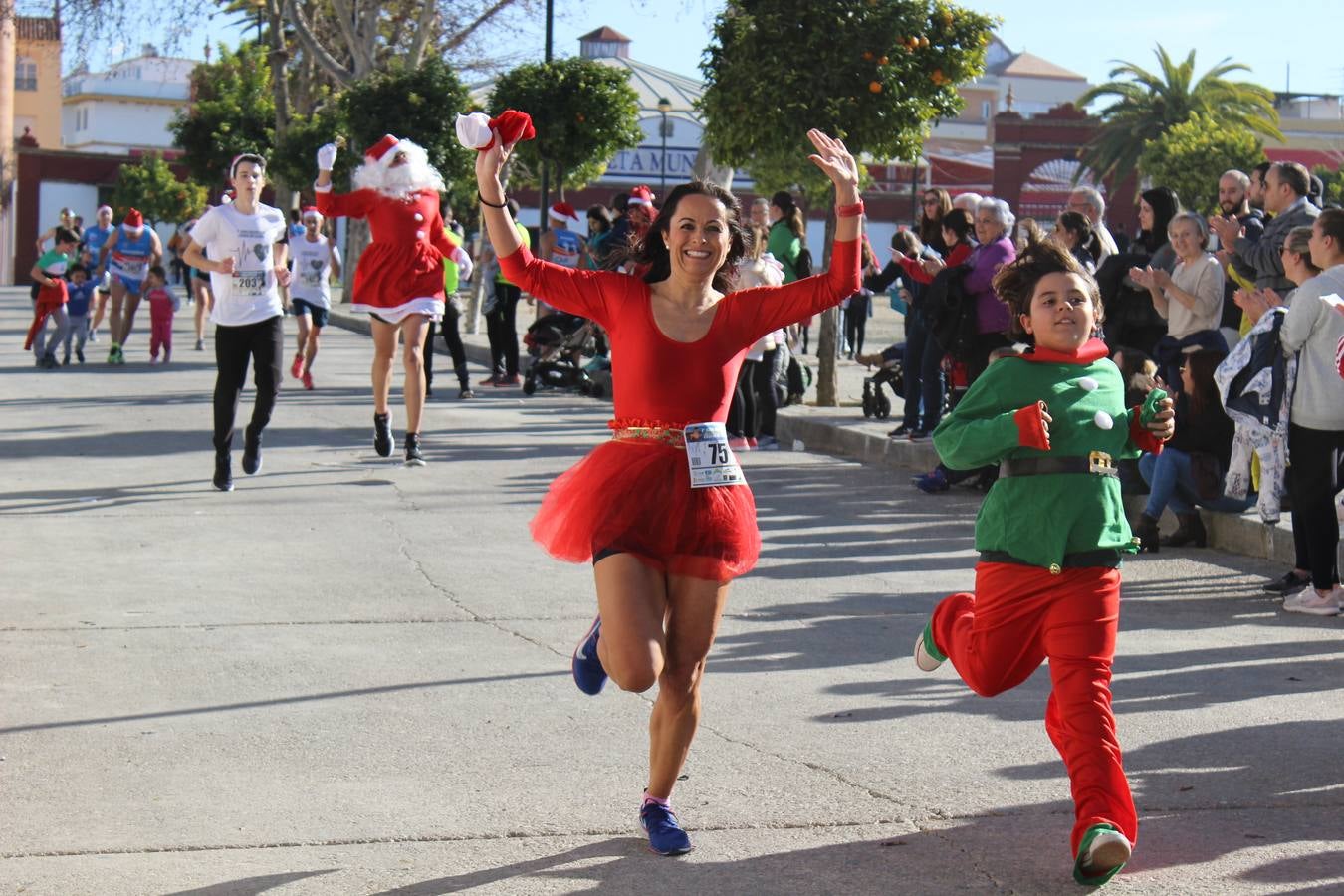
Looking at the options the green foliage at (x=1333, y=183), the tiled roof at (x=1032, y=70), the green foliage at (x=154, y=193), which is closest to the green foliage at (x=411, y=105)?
the green foliage at (x=1333, y=183)

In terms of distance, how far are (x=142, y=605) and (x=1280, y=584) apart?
5205 mm

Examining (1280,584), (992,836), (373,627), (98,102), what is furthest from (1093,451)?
(98,102)

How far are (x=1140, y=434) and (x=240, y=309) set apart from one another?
751cm

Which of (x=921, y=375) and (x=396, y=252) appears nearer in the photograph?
(x=396, y=252)

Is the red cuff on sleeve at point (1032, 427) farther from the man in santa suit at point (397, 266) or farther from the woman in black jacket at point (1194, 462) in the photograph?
the man in santa suit at point (397, 266)

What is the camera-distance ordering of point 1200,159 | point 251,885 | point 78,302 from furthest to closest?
point 1200,159, point 78,302, point 251,885

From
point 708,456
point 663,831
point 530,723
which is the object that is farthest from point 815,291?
point 530,723

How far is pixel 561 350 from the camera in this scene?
64.4 ft

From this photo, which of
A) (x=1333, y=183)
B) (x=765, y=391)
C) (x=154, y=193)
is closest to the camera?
(x=765, y=391)

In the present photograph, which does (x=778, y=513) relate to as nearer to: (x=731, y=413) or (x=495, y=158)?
(x=731, y=413)

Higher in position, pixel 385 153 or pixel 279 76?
pixel 279 76

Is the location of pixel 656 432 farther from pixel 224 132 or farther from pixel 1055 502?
pixel 224 132

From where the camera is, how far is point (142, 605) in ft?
26.2

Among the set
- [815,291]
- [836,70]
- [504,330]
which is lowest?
[504,330]
